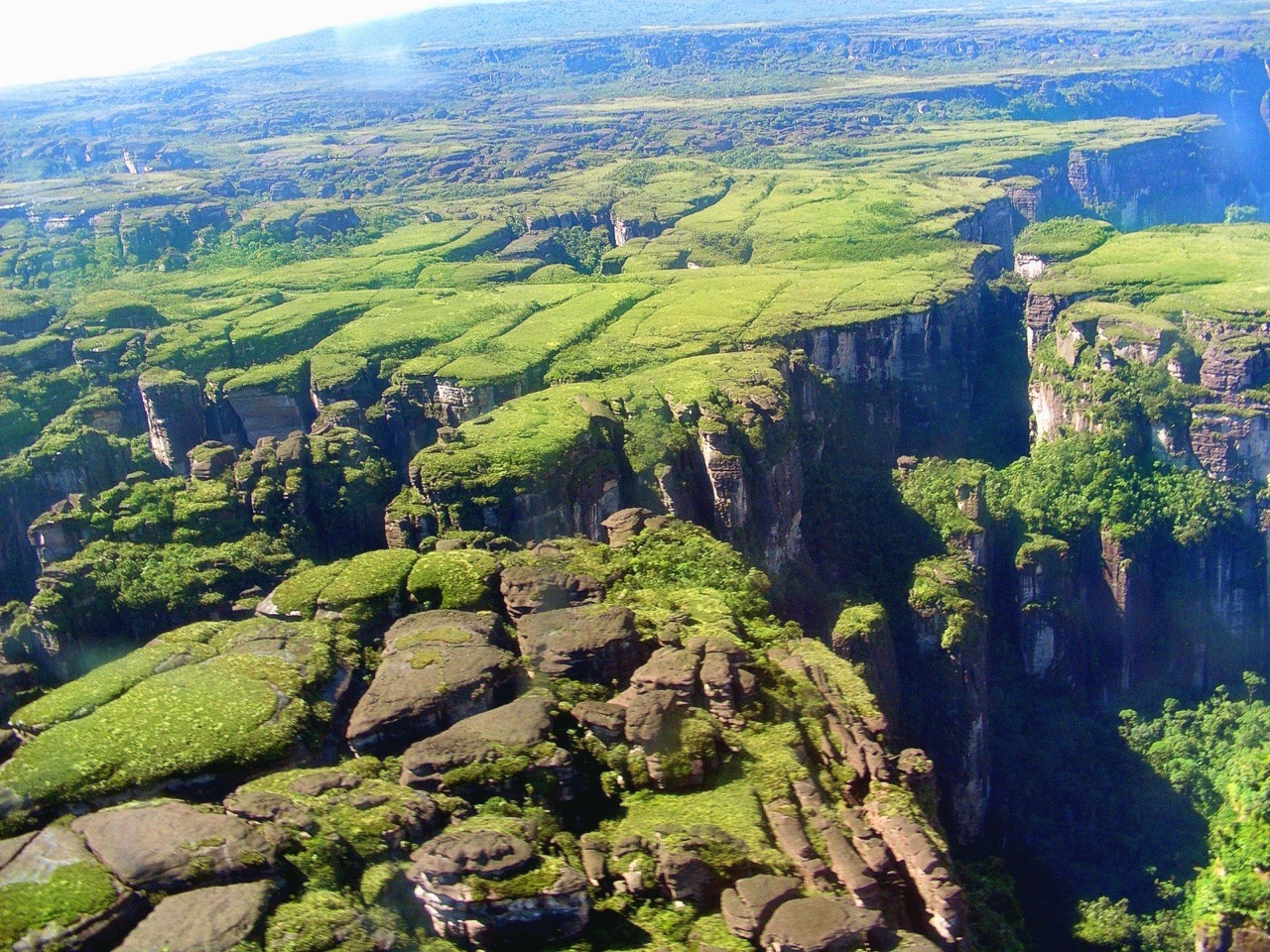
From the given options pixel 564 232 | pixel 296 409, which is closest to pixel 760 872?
pixel 296 409

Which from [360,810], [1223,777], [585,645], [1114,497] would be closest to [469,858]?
[360,810]

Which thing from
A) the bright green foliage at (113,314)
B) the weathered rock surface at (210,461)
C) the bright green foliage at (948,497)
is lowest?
the bright green foliage at (948,497)

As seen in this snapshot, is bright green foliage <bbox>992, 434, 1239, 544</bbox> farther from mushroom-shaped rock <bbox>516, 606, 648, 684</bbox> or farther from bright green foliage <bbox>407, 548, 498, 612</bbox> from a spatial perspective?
mushroom-shaped rock <bbox>516, 606, 648, 684</bbox>

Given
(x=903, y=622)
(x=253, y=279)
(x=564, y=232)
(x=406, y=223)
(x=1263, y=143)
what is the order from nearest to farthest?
(x=903, y=622)
(x=253, y=279)
(x=564, y=232)
(x=406, y=223)
(x=1263, y=143)

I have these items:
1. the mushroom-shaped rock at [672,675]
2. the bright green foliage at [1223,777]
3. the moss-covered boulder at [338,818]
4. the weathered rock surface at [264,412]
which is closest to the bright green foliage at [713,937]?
the moss-covered boulder at [338,818]

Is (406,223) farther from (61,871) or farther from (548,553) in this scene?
(61,871)

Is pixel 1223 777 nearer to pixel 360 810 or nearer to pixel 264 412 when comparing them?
pixel 360 810

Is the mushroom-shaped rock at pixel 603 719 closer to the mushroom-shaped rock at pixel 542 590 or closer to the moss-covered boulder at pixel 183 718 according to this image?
the mushroom-shaped rock at pixel 542 590
